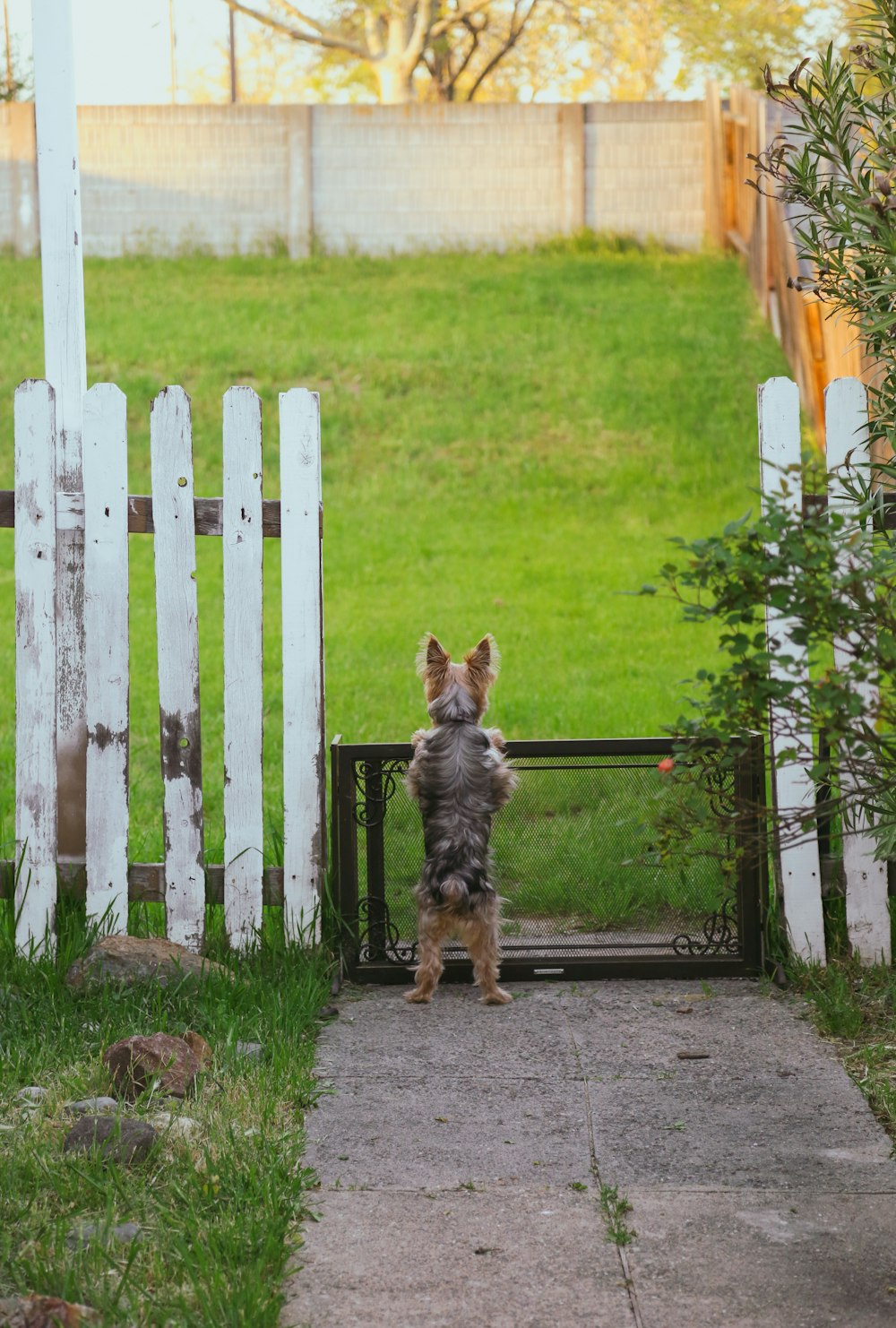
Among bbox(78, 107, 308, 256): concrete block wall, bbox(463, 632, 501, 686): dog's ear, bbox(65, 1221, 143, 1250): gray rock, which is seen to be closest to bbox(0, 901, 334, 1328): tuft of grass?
bbox(65, 1221, 143, 1250): gray rock

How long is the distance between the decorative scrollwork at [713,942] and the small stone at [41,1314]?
285 cm

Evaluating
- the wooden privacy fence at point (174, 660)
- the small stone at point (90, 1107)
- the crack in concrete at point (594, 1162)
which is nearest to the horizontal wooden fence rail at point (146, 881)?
the wooden privacy fence at point (174, 660)

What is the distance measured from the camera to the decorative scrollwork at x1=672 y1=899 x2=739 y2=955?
205 inches

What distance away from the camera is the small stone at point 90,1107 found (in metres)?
3.91

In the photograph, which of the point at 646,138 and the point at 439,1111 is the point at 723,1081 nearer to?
the point at 439,1111

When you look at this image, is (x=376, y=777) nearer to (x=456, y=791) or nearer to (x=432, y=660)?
(x=456, y=791)

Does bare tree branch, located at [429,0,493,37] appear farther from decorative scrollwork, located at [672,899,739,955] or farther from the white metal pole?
decorative scrollwork, located at [672,899,739,955]

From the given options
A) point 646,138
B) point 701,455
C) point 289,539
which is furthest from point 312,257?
point 289,539

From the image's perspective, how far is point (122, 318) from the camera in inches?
712

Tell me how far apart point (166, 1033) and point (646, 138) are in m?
19.2

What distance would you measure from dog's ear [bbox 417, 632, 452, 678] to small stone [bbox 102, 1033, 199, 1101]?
1.64 metres

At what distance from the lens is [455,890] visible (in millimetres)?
4863

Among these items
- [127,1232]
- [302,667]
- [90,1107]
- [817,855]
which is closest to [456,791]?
[302,667]

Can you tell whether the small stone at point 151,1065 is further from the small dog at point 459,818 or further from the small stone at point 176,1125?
the small dog at point 459,818
